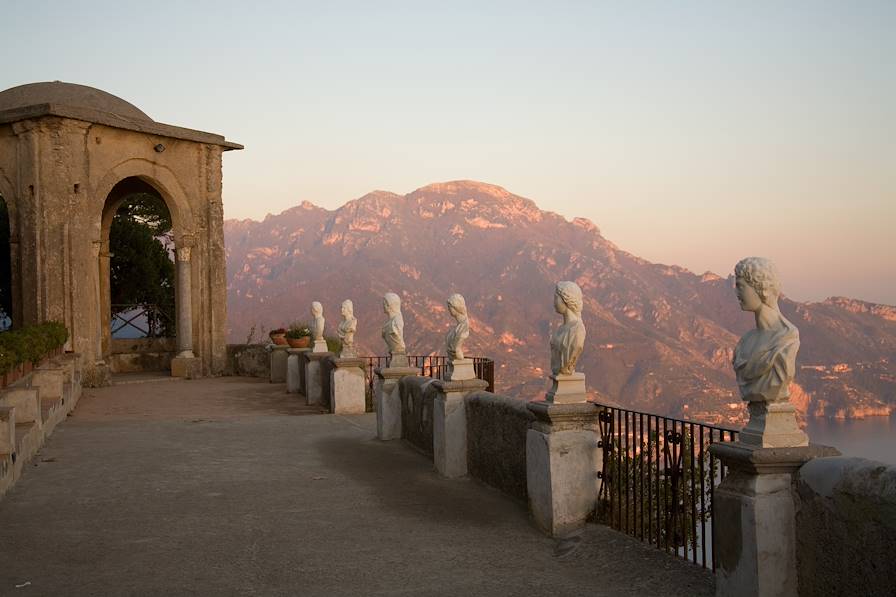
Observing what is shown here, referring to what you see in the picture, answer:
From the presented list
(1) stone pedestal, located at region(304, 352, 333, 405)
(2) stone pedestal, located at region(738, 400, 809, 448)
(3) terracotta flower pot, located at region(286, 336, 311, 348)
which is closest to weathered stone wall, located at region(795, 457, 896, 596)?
(2) stone pedestal, located at region(738, 400, 809, 448)

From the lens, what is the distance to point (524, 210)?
18975 centimetres

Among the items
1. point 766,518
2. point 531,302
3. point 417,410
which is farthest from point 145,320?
point 531,302

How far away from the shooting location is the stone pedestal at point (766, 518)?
4777mm

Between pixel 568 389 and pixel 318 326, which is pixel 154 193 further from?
pixel 568 389

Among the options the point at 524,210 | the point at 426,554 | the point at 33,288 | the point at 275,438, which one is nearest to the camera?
the point at 426,554

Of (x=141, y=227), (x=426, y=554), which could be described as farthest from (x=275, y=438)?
(x=141, y=227)

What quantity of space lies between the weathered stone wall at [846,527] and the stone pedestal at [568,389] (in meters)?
2.53

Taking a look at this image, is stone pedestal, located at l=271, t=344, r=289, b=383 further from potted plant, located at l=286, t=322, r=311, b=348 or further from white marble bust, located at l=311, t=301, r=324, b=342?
white marble bust, located at l=311, t=301, r=324, b=342

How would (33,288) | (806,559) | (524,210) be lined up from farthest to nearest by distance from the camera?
(524,210) → (33,288) → (806,559)

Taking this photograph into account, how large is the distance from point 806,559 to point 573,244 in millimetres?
175648

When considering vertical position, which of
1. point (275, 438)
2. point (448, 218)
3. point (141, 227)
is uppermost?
point (448, 218)

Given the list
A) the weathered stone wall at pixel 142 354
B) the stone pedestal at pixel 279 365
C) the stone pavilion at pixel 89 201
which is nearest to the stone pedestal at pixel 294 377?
the stone pedestal at pixel 279 365

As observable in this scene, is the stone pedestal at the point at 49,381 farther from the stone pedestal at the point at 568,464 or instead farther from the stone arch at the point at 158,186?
the stone pedestal at the point at 568,464

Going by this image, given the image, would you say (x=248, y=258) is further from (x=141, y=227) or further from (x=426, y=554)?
(x=426, y=554)
